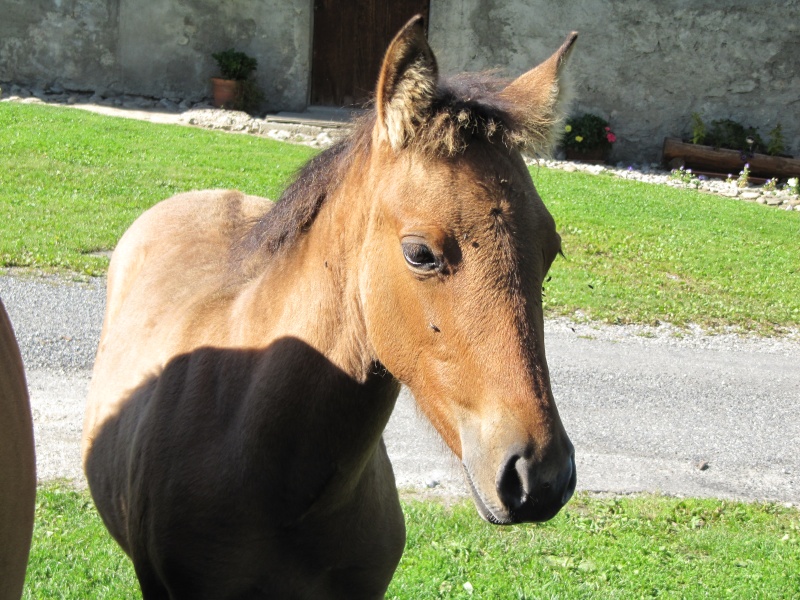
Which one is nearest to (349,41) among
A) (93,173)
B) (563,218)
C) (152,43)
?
(152,43)

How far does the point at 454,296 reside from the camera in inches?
81.7

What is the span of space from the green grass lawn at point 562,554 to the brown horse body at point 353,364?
0.84 meters

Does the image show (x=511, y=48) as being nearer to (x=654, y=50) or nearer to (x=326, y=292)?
(x=654, y=50)

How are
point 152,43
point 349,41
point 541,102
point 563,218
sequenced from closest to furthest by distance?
1. point 541,102
2. point 563,218
3. point 152,43
4. point 349,41

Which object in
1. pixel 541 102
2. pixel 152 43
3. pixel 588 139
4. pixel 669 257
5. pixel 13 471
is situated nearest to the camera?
pixel 13 471

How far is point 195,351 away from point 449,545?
1.97m

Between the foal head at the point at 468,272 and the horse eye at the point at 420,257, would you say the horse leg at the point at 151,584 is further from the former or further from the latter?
the horse eye at the point at 420,257

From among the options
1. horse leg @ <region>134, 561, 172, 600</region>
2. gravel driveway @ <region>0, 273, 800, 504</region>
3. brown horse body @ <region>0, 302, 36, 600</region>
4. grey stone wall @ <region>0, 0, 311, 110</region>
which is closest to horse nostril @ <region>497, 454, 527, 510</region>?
brown horse body @ <region>0, 302, 36, 600</region>

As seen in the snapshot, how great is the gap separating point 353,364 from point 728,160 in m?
14.7

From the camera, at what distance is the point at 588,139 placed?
15727mm

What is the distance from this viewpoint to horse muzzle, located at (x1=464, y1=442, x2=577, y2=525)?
192cm

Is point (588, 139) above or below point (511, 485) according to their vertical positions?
below

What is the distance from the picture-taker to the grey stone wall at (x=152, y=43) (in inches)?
629

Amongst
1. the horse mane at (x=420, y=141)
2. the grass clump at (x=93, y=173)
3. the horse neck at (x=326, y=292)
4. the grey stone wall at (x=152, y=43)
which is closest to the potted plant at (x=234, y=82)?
the grey stone wall at (x=152, y=43)
